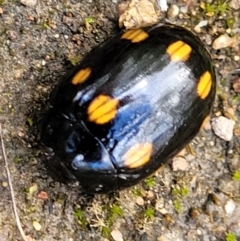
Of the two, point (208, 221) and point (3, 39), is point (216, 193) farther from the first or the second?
point (3, 39)

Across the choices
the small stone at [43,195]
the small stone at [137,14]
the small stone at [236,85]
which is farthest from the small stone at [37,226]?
the small stone at [236,85]

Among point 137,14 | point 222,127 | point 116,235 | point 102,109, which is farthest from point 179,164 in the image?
point 137,14

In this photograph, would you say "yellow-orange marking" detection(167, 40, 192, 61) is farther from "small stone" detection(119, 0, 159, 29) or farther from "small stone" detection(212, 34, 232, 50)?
"small stone" detection(212, 34, 232, 50)

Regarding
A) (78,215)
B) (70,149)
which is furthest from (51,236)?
(70,149)

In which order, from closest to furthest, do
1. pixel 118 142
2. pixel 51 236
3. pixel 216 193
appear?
1. pixel 118 142
2. pixel 51 236
3. pixel 216 193

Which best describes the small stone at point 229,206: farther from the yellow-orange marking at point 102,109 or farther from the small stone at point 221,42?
the yellow-orange marking at point 102,109

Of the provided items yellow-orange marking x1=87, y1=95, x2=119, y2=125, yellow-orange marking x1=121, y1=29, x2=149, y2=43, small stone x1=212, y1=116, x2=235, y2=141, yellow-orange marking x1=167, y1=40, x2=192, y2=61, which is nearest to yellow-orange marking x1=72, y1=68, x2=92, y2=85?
yellow-orange marking x1=87, y1=95, x2=119, y2=125
